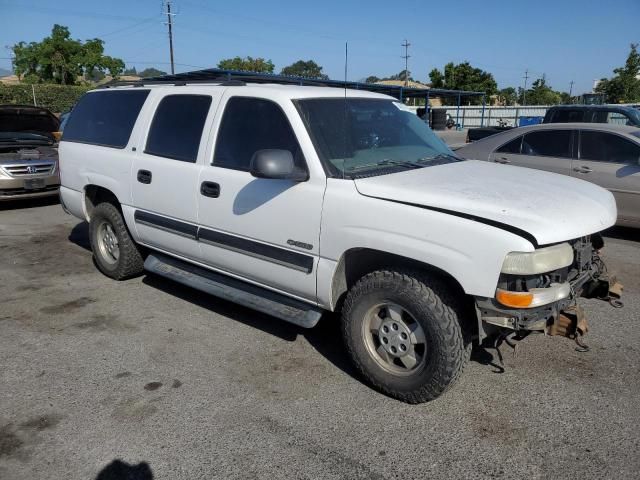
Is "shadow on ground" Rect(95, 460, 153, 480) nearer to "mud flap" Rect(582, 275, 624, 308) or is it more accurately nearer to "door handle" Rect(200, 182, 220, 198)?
"door handle" Rect(200, 182, 220, 198)

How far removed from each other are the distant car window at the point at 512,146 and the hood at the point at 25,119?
9.11m

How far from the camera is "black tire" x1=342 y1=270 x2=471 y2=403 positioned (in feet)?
9.90

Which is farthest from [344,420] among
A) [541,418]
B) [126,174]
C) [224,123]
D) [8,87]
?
[8,87]

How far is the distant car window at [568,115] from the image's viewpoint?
10.7 meters

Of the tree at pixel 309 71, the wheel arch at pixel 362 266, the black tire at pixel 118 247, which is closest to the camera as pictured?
the wheel arch at pixel 362 266

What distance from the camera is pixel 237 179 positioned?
386 centimetres

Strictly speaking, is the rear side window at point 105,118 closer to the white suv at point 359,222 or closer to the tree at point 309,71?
the white suv at point 359,222

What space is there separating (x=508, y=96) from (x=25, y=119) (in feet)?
→ 260

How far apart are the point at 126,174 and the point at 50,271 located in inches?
73.8

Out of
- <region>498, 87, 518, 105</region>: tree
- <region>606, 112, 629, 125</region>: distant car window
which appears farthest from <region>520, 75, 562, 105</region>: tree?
<region>606, 112, 629, 125</region>: distant car window

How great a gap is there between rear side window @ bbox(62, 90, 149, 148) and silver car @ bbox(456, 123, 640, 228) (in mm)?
5066

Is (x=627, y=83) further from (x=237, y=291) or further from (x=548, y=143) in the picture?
(x=237, y=291)

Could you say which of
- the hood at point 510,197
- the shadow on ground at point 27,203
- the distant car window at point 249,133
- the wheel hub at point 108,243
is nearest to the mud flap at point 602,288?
the hood at point 510,197

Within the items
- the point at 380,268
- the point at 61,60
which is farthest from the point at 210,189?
the point at 61,60
